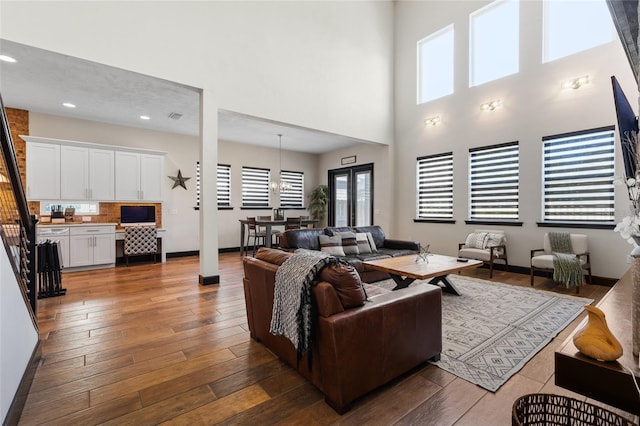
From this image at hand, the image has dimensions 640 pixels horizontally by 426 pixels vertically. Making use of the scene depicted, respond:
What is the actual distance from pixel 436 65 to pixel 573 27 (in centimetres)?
242

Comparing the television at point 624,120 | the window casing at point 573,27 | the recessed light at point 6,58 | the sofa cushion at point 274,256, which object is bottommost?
the sofa cushion at point 274,256

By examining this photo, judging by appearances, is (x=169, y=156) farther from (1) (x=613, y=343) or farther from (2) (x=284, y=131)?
(1) (x=613, y=343)

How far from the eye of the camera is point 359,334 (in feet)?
5.68

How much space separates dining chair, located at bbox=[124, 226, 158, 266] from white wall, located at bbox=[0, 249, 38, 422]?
427 centimetres

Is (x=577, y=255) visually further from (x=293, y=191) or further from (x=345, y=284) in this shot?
(x=293, y=191)

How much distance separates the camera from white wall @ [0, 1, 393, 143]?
337cm

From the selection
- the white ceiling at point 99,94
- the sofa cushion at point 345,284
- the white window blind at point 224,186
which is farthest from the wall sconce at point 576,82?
the white window blind at point 224,186

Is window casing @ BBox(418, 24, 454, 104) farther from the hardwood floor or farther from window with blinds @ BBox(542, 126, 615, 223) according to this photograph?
the hardwood floor

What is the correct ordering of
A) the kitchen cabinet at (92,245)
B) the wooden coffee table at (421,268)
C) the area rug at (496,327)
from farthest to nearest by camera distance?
the kitchen cabinet at (92,245), the wooden coffee table at (421,268), the area rug at (496,327)

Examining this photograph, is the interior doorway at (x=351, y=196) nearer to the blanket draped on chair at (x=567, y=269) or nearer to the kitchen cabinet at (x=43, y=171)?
the blanket draped on chair at (x=567, y=269)

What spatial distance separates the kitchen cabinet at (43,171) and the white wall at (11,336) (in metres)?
4.64

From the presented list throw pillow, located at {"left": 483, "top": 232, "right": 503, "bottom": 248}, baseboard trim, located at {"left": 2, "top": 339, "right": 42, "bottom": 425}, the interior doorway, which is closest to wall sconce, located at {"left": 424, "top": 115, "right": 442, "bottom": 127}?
the interior doorway

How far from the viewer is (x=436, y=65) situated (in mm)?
6586

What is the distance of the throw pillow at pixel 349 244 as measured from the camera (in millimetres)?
4785
